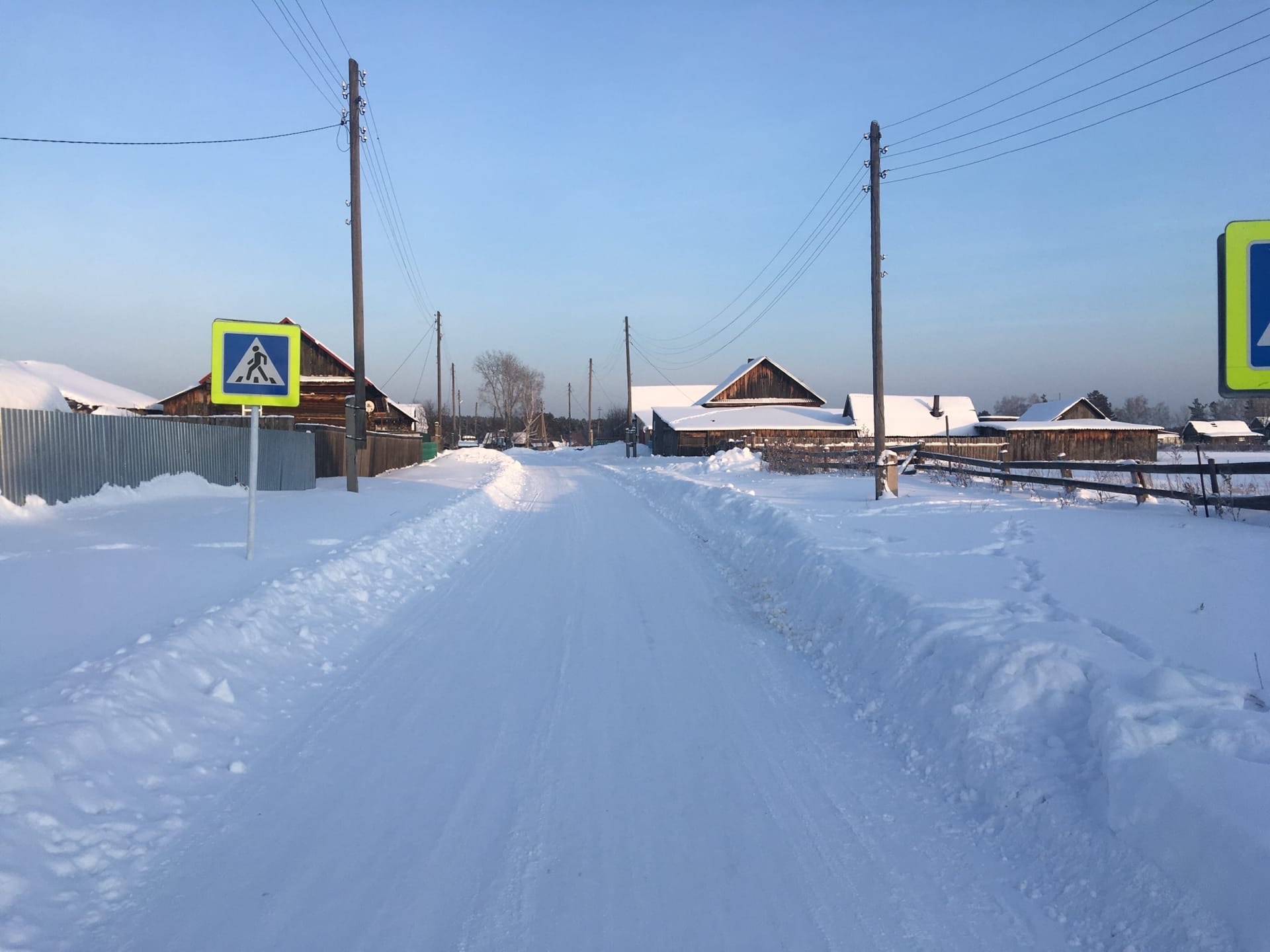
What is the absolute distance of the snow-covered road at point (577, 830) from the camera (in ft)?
10.4

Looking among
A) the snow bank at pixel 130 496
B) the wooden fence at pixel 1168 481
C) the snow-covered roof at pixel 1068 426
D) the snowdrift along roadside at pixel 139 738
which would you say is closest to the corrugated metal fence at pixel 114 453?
the snow bank at pixel 130 496

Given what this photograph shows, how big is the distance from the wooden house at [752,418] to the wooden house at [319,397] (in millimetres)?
20441

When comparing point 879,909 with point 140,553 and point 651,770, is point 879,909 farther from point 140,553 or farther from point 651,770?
point 140,553

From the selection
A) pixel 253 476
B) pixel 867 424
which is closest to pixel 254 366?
pixel 253 476

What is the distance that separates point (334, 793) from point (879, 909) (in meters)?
2.98

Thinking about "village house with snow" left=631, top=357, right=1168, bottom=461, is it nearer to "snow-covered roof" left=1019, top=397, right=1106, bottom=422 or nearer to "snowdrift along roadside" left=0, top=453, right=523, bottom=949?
"snow-covered roof" left=1019, top=397, right=1106, bottom=422

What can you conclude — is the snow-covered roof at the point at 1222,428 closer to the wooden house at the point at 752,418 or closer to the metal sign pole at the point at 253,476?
the wooden house at the point at 752,418

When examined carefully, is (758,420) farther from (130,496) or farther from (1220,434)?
(1220,434)

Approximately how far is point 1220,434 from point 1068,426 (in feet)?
101

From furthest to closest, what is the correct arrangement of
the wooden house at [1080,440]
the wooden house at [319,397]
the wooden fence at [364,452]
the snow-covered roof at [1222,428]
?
the snow-covered roof at [1222,428] → the wooden house at [1080,440] → the wooden house at [319,397] → the wooden fence at [364,452]

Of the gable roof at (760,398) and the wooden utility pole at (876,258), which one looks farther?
the gable roof at (760,398)

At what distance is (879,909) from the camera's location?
3.30 m

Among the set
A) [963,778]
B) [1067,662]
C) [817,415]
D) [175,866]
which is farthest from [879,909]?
[817,415]

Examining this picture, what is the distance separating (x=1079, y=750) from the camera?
422cm
